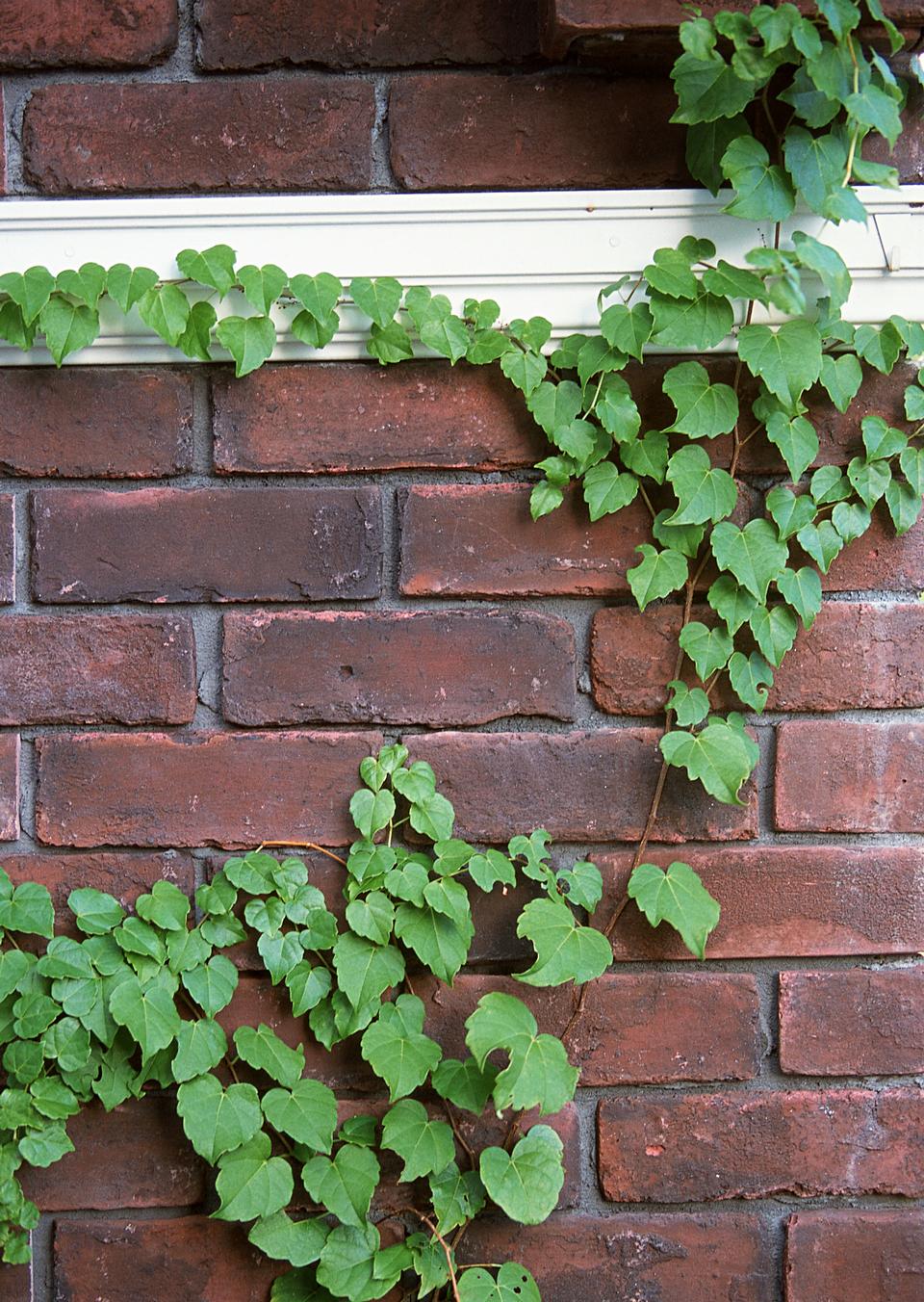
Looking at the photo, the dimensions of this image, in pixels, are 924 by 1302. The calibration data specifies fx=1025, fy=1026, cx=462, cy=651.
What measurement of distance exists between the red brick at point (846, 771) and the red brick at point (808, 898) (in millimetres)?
29

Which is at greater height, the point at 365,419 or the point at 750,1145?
the point at 365,419

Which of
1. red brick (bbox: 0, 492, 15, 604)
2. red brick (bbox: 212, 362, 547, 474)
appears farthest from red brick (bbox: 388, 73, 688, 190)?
red brick (bbox: 0, 492, 15, 604)

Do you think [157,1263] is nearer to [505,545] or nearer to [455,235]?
[505,545]

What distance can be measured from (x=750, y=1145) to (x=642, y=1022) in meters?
0.12

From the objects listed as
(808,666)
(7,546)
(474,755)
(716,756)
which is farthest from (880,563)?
(7,546)

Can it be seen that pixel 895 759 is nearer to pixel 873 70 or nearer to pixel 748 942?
pixel 748 942

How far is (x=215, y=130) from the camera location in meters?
0.74

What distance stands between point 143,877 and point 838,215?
0.67m

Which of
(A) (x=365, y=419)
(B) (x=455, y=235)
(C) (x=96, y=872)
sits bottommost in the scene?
(C) (x=96, y=872)

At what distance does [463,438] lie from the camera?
Answer: 759 millimetres

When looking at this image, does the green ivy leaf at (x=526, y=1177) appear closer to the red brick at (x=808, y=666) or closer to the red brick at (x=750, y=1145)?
the red brick at (x=750, y=1145)

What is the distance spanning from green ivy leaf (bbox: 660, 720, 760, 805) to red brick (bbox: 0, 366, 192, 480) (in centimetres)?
43

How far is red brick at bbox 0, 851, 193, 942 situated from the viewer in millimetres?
765

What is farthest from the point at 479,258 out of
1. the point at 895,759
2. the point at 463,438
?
the point at 895,759
